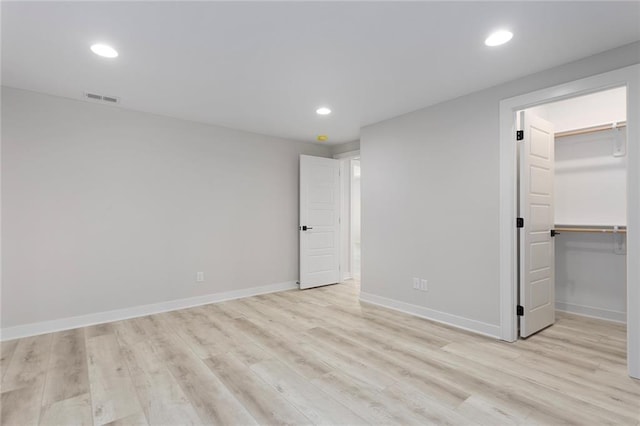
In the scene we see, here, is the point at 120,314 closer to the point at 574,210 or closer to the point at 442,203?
the point at 442,203

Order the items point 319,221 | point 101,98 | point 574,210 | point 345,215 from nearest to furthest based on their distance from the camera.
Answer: point 101,98
point 574,210
point 319,221
point 345,215

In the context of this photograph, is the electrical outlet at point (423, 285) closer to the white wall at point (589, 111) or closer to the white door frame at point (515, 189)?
the white door frame at point (515, 189)

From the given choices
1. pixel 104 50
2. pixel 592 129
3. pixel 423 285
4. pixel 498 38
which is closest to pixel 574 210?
pixel 592 129

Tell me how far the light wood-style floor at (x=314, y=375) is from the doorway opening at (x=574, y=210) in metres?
0.35

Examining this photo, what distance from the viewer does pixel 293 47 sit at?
7.94 ft

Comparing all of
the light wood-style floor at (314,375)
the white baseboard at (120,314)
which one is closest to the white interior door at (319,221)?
the white baseboard at (120,314)

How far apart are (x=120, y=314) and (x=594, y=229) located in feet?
18.0

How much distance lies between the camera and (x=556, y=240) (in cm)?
402

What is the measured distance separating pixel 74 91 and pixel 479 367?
455cm

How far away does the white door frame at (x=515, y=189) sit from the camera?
2297 mm

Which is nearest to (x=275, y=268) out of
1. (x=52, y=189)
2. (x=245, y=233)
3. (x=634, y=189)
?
(x=245, y=233)

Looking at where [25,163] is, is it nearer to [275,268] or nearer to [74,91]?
[74,91]

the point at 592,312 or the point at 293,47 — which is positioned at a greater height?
the point at 293,47

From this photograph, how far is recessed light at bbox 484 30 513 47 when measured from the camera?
222cm
